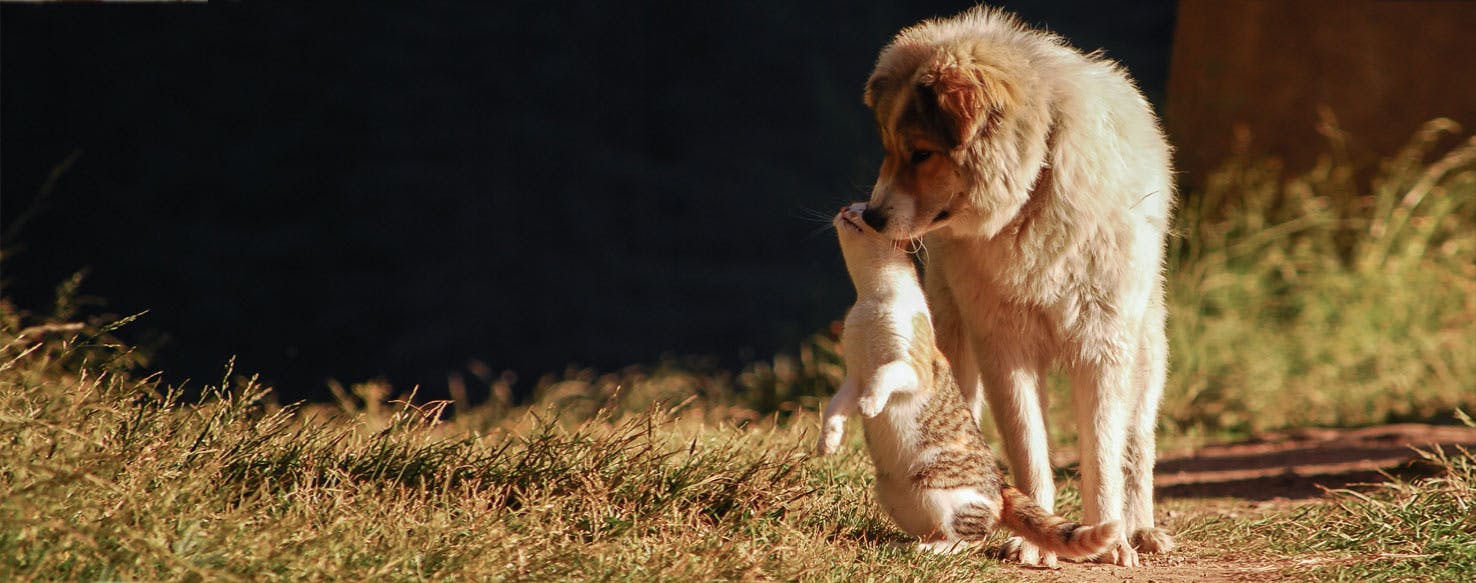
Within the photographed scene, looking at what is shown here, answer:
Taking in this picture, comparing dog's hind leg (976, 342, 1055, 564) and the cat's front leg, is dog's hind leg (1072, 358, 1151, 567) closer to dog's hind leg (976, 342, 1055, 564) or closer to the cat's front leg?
dog's hind leg (976, 342, 1055, 564)

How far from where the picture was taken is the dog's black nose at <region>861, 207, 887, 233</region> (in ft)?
13.0

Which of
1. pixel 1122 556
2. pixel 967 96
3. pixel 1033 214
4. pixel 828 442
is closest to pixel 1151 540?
pixel 1122 556

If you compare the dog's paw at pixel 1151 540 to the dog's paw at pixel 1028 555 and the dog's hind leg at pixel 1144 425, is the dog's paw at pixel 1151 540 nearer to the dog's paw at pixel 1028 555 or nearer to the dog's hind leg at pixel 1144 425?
the dog's hind leg at pixel 1144 425

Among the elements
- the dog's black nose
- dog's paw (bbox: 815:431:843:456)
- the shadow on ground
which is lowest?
the shadow on ground

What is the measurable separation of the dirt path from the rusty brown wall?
235 cm

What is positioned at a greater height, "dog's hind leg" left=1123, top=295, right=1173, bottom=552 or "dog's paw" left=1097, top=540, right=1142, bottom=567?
"dog's hind leg" left=1123, top=295, right=1173, bottom=552

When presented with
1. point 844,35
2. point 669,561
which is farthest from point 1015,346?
point 844,35

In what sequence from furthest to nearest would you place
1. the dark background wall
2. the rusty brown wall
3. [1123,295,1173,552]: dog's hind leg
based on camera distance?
the dark background wall
the rusty brown wall
[1123,295,1173,552]: dog's hind leg

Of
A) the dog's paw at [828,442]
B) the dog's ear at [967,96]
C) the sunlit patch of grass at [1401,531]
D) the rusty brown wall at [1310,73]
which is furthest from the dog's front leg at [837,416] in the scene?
the rusty brown wall at [1310,73]

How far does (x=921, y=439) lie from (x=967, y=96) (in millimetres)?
1004

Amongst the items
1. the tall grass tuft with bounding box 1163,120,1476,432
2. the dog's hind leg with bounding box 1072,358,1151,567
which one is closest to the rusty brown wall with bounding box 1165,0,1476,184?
the tall grass tuft with bounding box 1163,120,1476,432

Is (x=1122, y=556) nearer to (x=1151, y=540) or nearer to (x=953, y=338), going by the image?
(x=1151, y=540)

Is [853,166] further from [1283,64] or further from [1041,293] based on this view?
[1041,293]

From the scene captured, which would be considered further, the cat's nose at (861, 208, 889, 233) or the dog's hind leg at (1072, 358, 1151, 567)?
the dog's hind leg at (1072, 358, 1151, 567)
